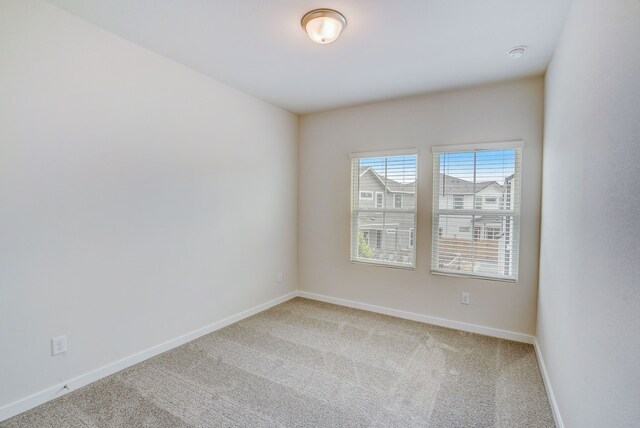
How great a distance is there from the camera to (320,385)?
228 centimetres

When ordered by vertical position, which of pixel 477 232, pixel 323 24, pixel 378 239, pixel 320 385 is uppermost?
pixel 323 24

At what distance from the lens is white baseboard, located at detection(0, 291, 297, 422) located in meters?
1.93

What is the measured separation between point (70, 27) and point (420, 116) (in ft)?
10.4

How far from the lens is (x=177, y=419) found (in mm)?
1895

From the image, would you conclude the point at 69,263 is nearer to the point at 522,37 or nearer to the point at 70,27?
the point at 70,27

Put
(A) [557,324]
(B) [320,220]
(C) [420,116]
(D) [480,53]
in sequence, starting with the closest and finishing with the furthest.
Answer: (A) [557,324] → (D) [480,53] → (C) [420,116] → (B) [320,220]

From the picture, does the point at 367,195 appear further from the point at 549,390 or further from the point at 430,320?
the point at 549,390

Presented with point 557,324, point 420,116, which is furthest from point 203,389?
point 420,116

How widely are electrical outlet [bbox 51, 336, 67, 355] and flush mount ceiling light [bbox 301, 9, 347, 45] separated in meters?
2.72

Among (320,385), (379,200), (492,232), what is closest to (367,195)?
(379,200)

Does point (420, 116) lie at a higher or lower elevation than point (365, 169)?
higher

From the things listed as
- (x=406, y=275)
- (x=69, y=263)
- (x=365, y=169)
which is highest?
(x=365, y=169)

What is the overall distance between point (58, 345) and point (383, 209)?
321cm

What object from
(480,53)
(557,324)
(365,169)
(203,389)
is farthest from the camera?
(365,169)
